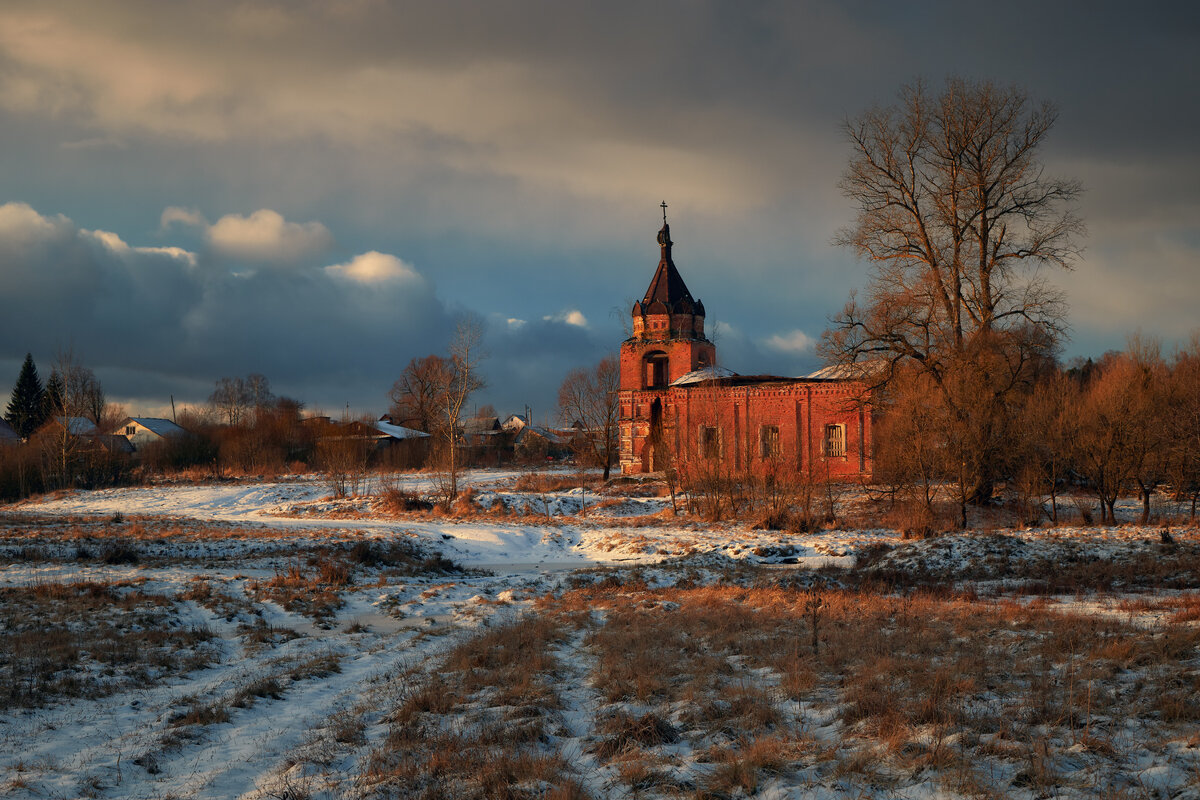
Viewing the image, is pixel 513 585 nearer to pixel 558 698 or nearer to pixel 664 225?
pixel 558 698

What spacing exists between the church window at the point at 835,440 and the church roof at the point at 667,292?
487 inches

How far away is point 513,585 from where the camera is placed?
16.5 meters

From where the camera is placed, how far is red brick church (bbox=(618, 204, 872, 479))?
31.4 meters

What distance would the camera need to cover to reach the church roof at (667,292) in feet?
153

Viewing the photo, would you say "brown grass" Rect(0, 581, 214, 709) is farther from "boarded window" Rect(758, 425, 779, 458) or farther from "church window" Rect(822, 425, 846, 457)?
"church window" Rect(822, 425, 846, 457)

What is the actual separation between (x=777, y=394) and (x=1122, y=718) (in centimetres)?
3257

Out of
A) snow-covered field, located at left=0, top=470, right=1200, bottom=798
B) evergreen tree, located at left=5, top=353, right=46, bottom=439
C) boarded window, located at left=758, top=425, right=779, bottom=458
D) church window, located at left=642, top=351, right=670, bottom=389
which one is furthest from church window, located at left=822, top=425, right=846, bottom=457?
evergreen tree, located at left=5, top=353, right=46, bottom=439

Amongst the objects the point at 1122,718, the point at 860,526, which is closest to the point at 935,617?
the point at 1122,718

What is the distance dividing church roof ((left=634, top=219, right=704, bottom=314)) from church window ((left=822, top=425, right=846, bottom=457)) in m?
12.4

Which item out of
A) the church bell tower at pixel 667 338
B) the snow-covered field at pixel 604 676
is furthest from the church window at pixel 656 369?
the snow-covered field at pixel 604 676

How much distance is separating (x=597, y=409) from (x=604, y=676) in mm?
42131

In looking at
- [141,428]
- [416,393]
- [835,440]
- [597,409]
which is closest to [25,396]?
[141,428]

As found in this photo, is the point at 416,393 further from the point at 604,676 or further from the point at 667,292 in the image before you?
the point at 604,676

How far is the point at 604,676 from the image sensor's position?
8.21 m
